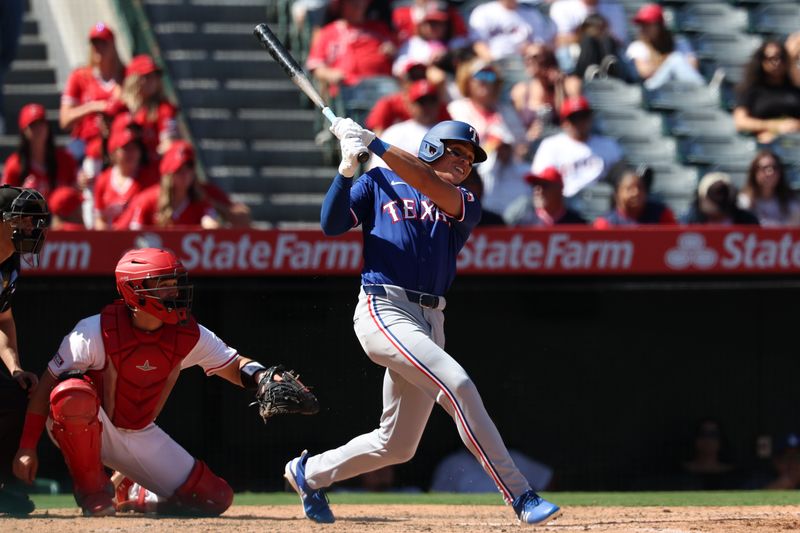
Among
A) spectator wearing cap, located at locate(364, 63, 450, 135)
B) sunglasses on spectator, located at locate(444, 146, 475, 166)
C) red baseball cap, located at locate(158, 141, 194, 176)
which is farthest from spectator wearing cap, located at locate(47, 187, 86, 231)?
sunglasses on spectator, located at locate(444, 146, 475, 166)

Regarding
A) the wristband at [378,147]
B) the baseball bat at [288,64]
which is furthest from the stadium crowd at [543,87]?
the wristband at [378,147]

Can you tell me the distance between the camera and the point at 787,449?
8039 millimetres

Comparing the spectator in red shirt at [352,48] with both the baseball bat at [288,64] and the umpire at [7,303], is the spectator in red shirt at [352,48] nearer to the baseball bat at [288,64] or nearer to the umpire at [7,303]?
the baseball bat at [288,64]

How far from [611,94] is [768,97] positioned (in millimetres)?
1123

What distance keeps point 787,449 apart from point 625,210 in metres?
1.71

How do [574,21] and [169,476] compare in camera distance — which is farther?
[574,21]

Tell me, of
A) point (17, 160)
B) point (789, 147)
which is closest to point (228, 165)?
point (17, 160)

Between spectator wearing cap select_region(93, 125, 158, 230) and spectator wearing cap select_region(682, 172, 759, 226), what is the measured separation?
339 centimetres

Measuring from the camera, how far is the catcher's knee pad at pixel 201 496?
5941 millimetres

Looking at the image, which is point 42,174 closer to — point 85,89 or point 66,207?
point 66,207

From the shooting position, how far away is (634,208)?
855 centimetres

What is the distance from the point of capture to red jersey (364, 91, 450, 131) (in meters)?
9.17

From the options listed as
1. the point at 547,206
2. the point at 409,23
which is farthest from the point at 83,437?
the point at 409,23

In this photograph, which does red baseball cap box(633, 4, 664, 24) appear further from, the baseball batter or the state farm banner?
the baseball batter
